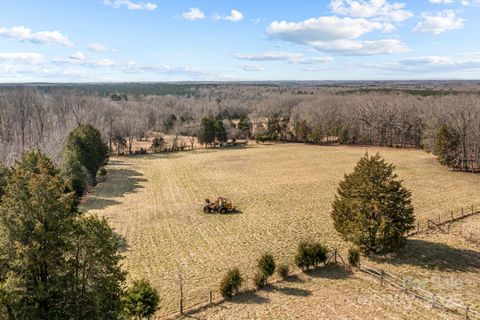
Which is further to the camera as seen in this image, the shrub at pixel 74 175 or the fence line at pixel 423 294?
the shrub at pixel 74 175

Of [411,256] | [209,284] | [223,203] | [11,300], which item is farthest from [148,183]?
[11,300]

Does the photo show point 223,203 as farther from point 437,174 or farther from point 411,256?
point 437,174

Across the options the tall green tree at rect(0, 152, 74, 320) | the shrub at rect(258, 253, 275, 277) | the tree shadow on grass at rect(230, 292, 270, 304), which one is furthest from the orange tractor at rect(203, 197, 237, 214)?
the tall green tree at rect(0, 152, 74, 320)

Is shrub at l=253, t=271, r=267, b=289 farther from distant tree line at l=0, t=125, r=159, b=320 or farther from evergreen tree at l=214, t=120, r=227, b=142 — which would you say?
evergreen tree at l=214, t=120, r=227, b=142

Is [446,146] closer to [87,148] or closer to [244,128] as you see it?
[87,148]

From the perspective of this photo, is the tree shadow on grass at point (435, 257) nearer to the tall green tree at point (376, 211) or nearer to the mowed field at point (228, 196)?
the tall green tree at point (376, 211)

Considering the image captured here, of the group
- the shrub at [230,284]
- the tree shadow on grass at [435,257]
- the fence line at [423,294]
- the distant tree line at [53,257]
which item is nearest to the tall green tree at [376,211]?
the tree shadow on grass at [435,257]
